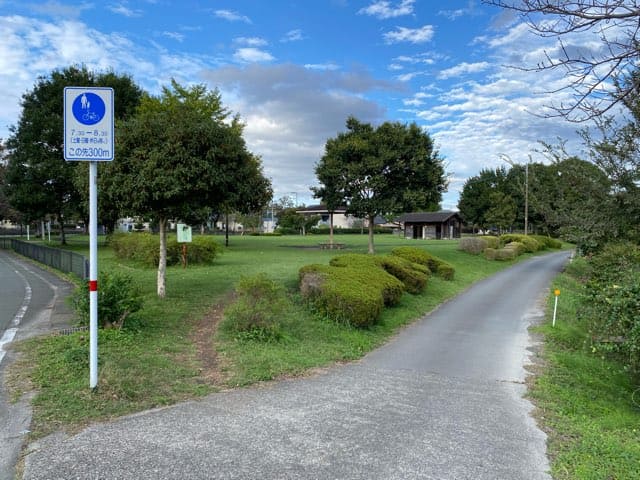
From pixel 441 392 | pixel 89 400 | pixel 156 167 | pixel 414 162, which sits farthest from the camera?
pixel 414 162

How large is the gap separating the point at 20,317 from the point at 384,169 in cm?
2010

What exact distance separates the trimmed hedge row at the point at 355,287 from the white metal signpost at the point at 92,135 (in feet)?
16.7

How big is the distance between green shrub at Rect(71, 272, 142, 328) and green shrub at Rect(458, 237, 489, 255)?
2564 centimetres

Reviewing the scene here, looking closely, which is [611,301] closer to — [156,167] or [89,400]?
[89,400]

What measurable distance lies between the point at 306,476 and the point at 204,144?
7.57 metres

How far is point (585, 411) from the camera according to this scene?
5.58m

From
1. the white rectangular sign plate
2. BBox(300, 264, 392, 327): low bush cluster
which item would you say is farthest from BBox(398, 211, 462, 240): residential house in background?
the white rectangular sign plate

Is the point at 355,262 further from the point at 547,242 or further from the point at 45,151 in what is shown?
the point at 547,242

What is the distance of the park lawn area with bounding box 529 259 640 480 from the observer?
3.89 meters

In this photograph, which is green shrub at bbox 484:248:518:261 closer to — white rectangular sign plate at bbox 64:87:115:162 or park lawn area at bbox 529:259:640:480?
park lawn area at bbox 529:259:640:480

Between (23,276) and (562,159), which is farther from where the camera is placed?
(562,159)

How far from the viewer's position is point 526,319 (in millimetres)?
11742

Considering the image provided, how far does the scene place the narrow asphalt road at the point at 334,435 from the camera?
11.7 feet

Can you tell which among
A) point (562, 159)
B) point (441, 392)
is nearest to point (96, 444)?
point (441, 392)
